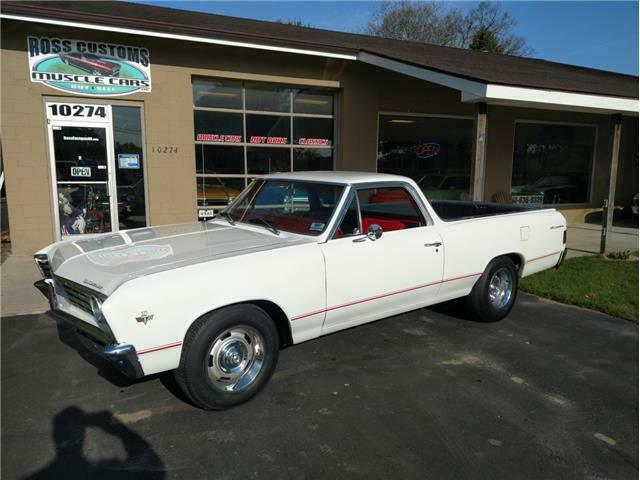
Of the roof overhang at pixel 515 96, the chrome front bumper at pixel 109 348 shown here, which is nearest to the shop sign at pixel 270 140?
the roof overhang at pixel 515 96

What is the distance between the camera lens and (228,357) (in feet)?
11.3

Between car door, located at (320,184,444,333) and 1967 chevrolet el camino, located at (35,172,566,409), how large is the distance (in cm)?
1

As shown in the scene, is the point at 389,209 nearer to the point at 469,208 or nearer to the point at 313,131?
the point at 469,208

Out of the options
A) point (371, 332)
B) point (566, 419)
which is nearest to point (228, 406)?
A: point (371, 332)

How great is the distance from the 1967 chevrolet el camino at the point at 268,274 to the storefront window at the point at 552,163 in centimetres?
899

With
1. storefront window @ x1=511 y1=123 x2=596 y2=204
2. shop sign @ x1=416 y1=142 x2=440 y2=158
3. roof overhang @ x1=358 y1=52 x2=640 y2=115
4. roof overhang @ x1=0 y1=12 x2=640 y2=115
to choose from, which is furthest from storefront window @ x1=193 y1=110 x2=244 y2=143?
storefront window @ x1=511 y1=123 x2=596 y2=204

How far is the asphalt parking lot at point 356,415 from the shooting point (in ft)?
9.52

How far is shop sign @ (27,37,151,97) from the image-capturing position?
8.38 m

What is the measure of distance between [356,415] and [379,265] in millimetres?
1289

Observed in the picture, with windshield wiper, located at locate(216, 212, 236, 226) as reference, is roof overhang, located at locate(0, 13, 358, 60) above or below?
above

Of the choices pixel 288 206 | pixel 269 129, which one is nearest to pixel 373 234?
pixel 288 206

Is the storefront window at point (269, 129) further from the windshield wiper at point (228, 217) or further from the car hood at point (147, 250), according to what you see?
the car hood at point (147, 250)

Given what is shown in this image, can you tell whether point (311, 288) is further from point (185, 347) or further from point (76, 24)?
point (76, 24)

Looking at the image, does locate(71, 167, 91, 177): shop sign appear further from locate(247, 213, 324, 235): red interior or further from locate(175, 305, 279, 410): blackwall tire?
locate(175, 305, 279, 410): blackwall tire
